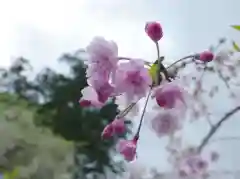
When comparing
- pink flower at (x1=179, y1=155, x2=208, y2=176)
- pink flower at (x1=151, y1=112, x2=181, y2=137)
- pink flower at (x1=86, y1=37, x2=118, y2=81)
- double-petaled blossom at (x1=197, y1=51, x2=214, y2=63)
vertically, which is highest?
pink flower at (x1=86, y1=37, x2=118, y2=81)

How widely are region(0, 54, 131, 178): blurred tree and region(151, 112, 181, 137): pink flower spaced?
0.62m

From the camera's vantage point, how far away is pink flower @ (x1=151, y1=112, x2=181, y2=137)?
0.58 m

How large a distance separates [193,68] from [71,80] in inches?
25.6

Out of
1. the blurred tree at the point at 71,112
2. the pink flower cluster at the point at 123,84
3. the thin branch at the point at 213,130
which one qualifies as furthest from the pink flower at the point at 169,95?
the blurred tree at the point at 71,112

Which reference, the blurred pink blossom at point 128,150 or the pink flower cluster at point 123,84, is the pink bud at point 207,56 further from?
the blurred pink blossom at point 128,150

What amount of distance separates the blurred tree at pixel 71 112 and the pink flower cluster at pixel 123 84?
0.67m

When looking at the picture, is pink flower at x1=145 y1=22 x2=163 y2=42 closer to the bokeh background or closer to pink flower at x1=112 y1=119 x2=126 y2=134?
pink flower at x1=112 y1=119 x2=126 y2=134

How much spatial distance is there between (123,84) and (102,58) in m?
0.03

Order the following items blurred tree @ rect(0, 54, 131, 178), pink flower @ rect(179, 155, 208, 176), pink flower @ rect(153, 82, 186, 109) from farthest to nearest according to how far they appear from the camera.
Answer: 1. blurred tree @ rect(0, 54, 131, 178)
2. pink flower @ rect(179, 155, 208, 176)
3. pink flower @ rect(153, 82, 186, 109)

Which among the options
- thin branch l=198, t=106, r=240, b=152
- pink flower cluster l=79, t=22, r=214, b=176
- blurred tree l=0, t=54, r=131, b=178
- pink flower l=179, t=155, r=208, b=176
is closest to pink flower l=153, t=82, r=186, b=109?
pink flower cluster l=79, t=22, r=214, b=176

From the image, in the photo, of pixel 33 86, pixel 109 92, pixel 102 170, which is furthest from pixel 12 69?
pixel 109 92

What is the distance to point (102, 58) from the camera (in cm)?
53

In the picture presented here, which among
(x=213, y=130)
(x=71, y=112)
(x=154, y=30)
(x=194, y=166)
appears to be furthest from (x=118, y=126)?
(x=71, y=112)

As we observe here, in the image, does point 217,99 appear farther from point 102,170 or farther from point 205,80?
point 102,170
